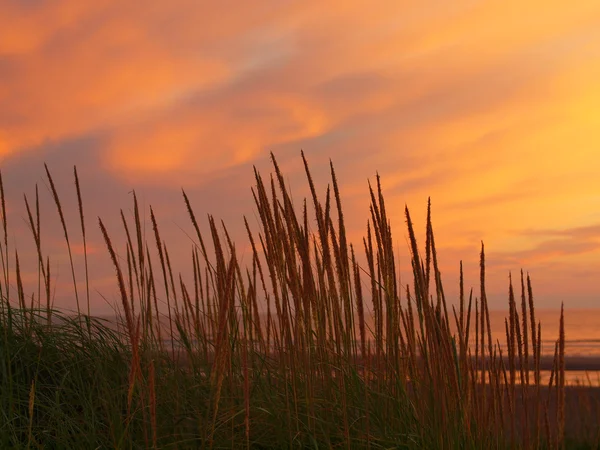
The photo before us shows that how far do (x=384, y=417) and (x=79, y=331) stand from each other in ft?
5.53

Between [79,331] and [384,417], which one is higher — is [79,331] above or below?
above

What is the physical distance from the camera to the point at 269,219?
101 inches

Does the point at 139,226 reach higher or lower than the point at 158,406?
higher

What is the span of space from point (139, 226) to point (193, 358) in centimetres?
80

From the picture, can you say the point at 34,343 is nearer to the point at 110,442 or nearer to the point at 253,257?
the point at 110,442

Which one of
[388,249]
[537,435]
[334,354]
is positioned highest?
[388,249]

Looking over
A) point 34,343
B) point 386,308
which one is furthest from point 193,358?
point 386,308

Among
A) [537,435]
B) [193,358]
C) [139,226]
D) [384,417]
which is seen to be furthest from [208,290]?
[537,435]

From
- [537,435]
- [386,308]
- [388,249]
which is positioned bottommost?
[537,435]

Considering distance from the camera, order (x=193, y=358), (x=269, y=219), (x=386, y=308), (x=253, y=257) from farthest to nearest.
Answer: (x=193, y=358) → (x=253, y=257) → (x=386, y=308) → (x=269, y=219)

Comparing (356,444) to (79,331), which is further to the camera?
(79,331)

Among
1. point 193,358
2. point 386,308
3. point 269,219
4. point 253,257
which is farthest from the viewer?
point 193,358

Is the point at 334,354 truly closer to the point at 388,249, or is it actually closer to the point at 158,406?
the point at 388,249

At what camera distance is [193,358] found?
3322mm
